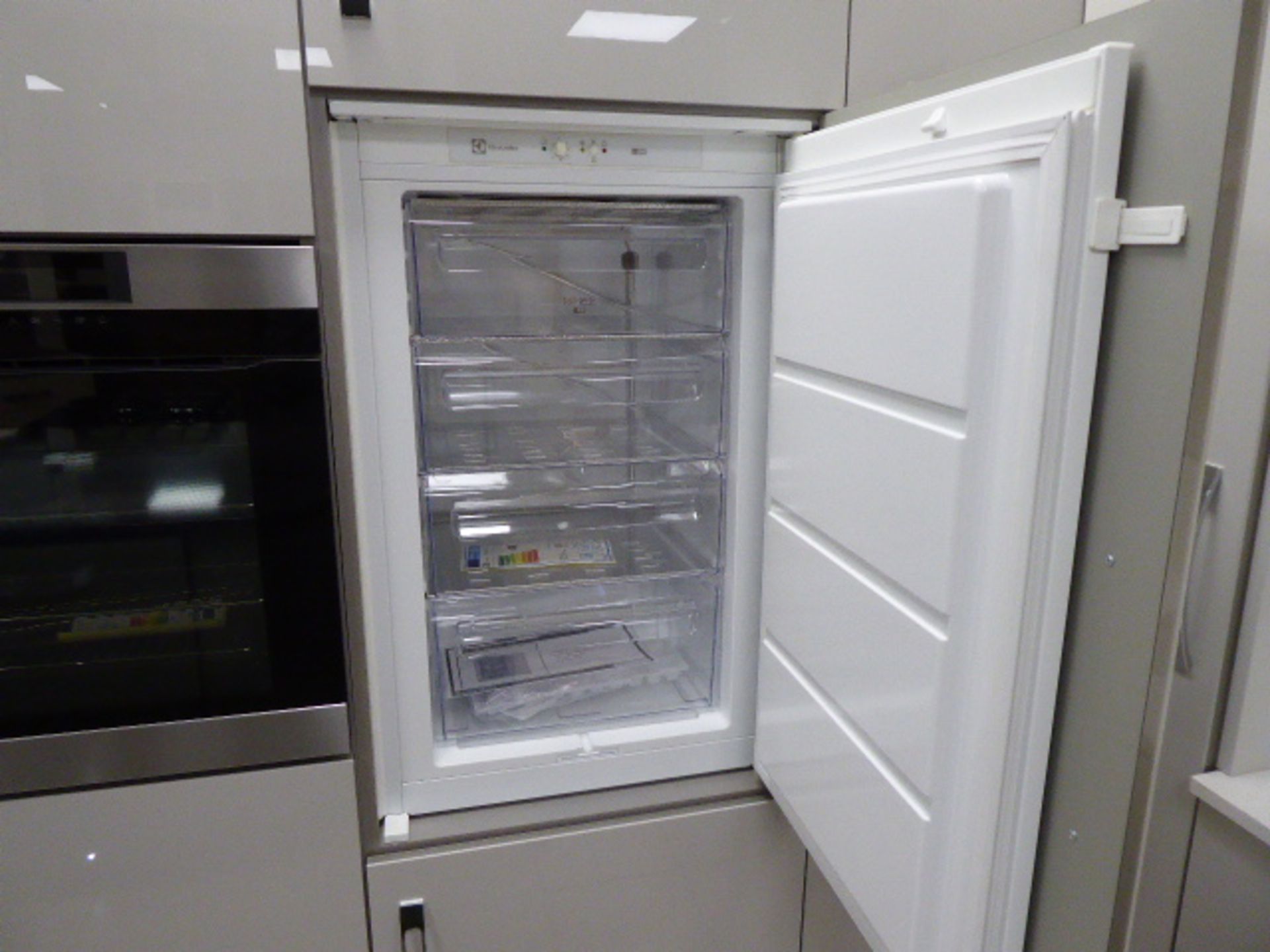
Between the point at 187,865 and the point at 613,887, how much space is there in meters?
0.69

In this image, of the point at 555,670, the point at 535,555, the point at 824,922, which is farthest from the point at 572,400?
the point at 824,922

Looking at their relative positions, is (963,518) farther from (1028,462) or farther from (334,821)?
(334,821)

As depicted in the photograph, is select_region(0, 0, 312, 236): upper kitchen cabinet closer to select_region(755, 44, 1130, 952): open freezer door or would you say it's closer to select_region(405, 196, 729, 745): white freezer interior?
select_region(405, 196, 729, 745): white freezer interior

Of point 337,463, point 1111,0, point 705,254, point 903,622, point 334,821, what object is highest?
point 1111,0

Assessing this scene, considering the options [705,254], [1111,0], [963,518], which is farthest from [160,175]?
[1111,0]

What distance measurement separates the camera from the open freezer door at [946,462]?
800 mm

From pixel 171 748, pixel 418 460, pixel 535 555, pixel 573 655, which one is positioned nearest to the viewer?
pixel 171 748

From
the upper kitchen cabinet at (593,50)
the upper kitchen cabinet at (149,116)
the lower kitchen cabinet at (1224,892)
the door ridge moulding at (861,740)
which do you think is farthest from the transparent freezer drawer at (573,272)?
the lower kitchen cabinet at (1224,892)

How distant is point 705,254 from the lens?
159 centimetres

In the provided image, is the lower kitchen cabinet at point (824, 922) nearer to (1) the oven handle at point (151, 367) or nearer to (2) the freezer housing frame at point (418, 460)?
(2) the freezer housing frame at point (418, 460)

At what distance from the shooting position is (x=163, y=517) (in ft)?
4.14

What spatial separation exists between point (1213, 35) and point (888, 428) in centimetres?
47

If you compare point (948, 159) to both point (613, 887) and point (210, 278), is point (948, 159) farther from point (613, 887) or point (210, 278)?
point (613, 887)

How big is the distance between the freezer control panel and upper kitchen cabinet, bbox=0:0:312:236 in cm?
24
